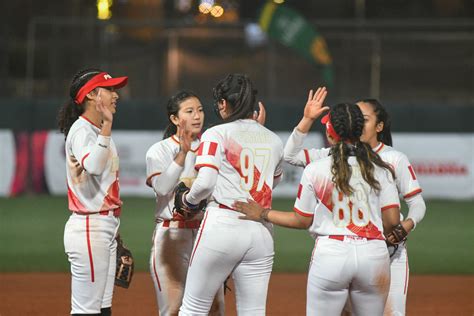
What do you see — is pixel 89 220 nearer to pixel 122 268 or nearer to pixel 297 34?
pixel 122 268

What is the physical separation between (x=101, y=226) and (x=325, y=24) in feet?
50.1

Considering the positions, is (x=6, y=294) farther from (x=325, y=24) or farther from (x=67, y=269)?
(x=325, y=24)

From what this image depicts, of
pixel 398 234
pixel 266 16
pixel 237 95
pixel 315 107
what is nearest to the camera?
pixel 237 95

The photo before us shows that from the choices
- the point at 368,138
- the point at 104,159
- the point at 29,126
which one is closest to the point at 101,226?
the point at 104,159

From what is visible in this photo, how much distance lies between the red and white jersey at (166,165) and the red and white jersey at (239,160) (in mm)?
702

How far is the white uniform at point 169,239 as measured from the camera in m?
5.41

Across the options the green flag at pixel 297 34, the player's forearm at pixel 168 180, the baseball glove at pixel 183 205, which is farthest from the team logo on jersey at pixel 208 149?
the green flag at pixel 297 34

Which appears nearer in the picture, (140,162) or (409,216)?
(409,216)

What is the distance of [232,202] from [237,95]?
2.07 feet

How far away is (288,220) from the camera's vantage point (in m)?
4.55

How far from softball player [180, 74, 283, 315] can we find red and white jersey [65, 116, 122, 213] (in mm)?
527

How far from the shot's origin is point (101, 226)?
4945 mm

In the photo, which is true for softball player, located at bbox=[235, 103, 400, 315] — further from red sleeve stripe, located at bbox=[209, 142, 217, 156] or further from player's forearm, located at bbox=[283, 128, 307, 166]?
player's forearm, located at bbox=[283, 128, 307, 166]

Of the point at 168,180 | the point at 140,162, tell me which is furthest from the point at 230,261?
the point at 140,162
